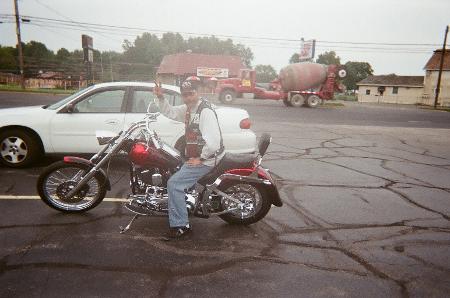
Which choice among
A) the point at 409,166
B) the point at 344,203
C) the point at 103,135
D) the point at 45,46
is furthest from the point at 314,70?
the point at 45,46

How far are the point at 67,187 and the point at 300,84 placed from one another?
80.3ft

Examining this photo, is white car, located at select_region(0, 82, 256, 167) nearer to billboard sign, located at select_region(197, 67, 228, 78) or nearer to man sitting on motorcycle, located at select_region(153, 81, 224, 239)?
man sitting on motorcycle, located at select_region(153, 81, 224, 239)

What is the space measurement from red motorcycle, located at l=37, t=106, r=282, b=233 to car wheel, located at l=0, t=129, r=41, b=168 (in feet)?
7.57

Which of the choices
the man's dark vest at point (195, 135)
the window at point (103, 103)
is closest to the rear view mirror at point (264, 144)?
the man's dark vest at point (195, 135)

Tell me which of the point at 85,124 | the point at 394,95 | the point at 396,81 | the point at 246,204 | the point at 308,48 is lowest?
the point at 394,95

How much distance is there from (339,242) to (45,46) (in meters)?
134

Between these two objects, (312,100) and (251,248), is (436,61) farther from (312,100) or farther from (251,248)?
(251,248)

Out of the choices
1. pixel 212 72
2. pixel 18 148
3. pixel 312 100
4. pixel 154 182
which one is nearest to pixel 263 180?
pixel 154 182

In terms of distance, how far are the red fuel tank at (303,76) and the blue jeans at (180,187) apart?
24.3m

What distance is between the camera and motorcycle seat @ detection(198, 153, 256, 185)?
→ 13.8 feet

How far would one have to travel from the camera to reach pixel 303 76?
26.9 m

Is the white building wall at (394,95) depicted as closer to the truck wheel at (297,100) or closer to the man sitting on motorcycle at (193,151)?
the truck wheel at (297,100)

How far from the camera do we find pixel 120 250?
374 centimetres

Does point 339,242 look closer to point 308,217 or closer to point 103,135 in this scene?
point 308,217
